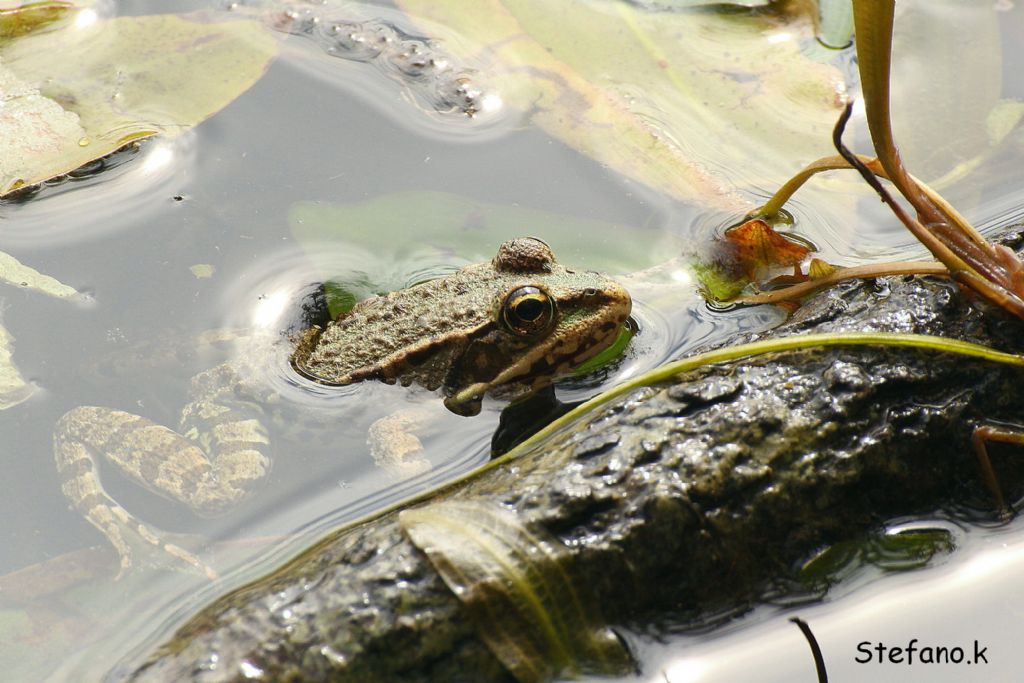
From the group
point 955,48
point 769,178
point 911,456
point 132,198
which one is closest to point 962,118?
point 955,48

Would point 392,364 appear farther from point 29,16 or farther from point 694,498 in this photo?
point 29,16

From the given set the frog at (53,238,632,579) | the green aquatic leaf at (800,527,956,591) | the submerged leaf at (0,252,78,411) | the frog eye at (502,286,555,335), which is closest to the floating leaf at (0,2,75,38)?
the submerged leaf at (0,252,78,411)

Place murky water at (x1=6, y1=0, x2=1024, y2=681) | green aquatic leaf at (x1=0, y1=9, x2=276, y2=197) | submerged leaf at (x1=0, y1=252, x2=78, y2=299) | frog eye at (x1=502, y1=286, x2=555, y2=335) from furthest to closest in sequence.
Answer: green aquatic leaf at (x1=0, y1=9, x2=276, y2=197) → submerged leaf at (x1=0, y1=252, x2=78, y2=299) → frog eye at (x1=502, y1=286, x2=555, y2=335) → murky water at (x1=6, y1=0, x2=1024, y2=681)

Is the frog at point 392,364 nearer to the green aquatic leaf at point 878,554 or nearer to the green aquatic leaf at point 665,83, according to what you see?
the green aquatic leaf at point 665,83

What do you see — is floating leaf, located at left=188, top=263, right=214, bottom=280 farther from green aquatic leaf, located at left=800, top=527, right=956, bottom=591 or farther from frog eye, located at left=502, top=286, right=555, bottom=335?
green aquatic leaf, located at left=800, top=527, right=956, bottom=591

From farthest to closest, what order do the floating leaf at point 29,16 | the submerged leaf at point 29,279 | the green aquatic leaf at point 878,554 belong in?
the floating leaf at point 29,16
the submerged leaf at point 29,279
the green aquatic leaf at point 878,554

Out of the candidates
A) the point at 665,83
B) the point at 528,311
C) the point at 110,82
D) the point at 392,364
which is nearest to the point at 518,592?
the point at 528,311

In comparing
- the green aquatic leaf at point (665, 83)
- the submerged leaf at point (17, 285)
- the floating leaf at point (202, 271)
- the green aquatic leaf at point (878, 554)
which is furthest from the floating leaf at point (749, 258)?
the submerged leaf at point (17, 285)

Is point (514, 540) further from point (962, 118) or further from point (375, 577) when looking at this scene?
point (962, 118)
